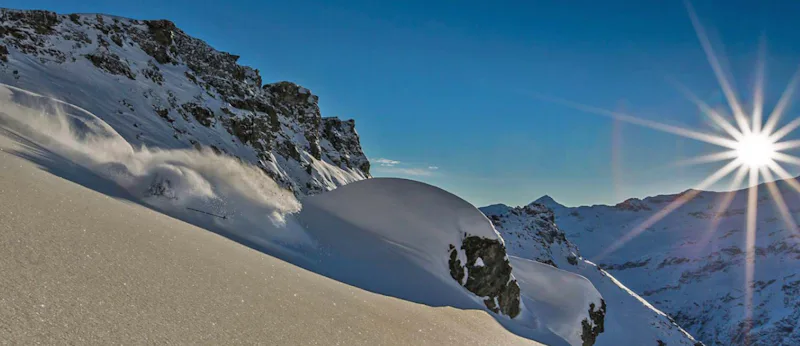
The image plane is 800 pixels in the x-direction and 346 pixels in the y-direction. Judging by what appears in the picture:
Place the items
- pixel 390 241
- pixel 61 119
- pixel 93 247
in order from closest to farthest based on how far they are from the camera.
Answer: pixel 93 247 < pixel 61 119 < pixel 390 241

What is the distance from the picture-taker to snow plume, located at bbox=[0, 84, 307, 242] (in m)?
7.48

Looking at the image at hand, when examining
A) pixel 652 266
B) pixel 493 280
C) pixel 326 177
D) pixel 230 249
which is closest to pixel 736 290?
pixel 652 266

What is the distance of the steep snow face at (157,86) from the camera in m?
15.9

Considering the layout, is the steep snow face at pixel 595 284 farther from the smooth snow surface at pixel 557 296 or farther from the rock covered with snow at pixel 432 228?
the rock covered with snow at pixel 432 228

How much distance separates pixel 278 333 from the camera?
313 centimetres

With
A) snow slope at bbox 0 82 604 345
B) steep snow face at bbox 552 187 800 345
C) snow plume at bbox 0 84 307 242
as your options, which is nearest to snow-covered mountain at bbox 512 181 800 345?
steep snow face at bbox 552 187 800 345

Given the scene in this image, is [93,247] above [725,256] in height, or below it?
below

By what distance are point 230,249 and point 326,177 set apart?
120 feet

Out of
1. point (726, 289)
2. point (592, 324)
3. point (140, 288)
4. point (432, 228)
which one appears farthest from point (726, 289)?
point (140, 288)

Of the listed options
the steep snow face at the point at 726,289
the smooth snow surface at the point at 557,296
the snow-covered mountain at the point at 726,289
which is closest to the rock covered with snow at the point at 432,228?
the smooth snow surface at the point at 557,296

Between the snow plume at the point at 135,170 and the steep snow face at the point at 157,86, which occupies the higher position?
the steep snow face at the point at 157,86

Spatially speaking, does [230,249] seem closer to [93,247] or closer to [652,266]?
[93,247]

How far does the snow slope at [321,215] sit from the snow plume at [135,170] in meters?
0.03

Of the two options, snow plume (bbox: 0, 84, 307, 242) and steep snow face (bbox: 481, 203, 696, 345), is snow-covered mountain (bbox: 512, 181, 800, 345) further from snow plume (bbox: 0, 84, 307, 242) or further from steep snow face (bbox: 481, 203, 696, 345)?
snow plume (bbox: 0, 84, 307, 242)
